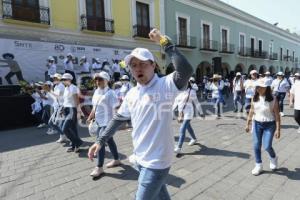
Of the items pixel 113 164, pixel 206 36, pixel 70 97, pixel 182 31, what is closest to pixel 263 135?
pixel 113 164

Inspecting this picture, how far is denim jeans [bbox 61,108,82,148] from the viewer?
6.04 m

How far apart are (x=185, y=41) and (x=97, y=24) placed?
8675mm

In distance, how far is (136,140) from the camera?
2506 mm

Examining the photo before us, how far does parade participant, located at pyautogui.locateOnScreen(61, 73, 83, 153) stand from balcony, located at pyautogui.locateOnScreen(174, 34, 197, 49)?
1601 cm

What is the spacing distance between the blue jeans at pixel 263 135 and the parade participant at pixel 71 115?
145 inches

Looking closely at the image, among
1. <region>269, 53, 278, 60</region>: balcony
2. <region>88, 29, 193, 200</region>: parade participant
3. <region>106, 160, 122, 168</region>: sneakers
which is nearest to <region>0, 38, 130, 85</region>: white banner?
<region>106, 160, 122, 168</region>: sneakers

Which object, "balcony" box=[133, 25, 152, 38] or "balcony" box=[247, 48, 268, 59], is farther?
"balcony" box=[247, 48, 268, 59]

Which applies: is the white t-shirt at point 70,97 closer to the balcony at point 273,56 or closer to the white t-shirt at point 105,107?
the white t-shirt at point 105,107

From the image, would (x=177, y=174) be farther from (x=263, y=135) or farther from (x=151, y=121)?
(x=151, y=121)

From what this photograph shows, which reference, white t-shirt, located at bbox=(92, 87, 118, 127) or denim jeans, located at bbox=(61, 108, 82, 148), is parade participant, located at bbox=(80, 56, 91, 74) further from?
white t-shirt, located at bbox=(92, 87, 118, 127)

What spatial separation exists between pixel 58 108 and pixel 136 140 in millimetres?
5075

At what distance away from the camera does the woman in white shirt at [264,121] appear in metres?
4.52

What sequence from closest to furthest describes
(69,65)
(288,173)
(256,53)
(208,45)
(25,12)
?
(288,173) → (25,12) → (69,65) → (208,45) → (256,53)

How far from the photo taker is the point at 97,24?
16.0 metres
